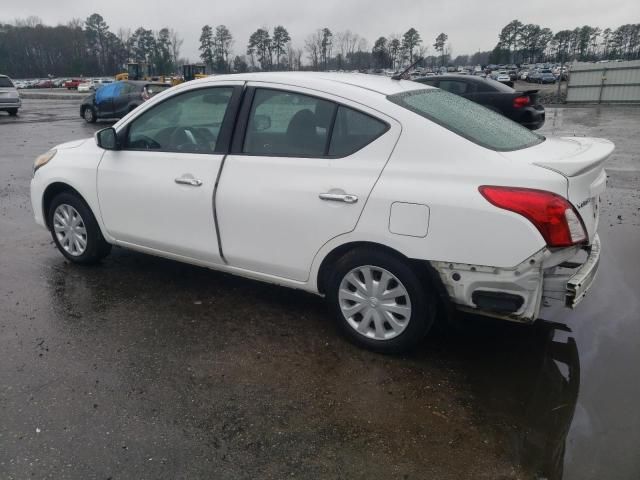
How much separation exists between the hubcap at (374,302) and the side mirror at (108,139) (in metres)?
2.30

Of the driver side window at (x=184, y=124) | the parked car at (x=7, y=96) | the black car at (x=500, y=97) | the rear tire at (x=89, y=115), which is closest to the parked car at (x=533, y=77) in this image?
the black car at (x=500, y=97)

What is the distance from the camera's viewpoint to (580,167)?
293 cm

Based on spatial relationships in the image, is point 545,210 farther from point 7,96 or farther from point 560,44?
point 560,44

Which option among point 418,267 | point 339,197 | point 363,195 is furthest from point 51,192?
point 418,267

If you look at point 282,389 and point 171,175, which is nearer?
point 282,389

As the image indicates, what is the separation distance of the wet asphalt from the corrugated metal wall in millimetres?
22082

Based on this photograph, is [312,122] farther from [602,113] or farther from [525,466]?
[602,113]

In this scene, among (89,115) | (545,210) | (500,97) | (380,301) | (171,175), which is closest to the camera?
(545,210)

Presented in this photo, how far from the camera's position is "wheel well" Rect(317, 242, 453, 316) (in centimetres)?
311

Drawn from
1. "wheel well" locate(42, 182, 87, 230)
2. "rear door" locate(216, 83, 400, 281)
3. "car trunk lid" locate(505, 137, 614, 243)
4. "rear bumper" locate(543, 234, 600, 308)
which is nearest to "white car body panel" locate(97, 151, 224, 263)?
"rear door" locate(216, 83, 400, 281)

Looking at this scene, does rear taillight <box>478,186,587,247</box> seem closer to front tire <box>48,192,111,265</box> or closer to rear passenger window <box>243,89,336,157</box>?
rear passenger window <box>243,89,336,157</box>

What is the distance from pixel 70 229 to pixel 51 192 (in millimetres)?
397

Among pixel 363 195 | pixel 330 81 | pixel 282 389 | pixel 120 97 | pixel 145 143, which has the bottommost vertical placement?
pixel 282 389

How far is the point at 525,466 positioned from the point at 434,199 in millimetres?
1415
